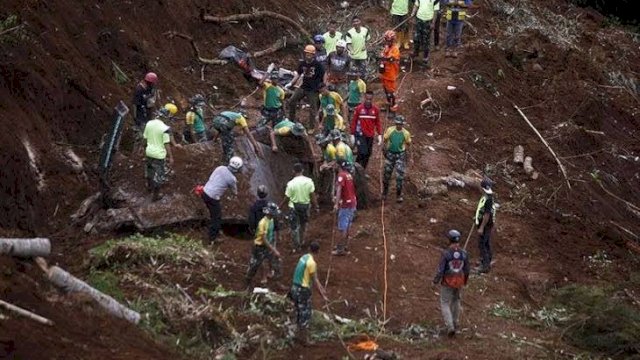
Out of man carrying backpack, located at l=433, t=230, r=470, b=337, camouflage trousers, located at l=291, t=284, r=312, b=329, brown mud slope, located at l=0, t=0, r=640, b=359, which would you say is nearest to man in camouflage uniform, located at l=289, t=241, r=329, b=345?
→ camouflage trousers, located at l=291, t=284, r=312, b=329

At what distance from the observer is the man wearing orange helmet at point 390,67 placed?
2106cm

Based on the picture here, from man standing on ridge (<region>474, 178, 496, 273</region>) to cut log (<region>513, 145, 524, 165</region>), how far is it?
566 cm

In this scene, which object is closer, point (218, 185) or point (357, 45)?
point (218, 185)

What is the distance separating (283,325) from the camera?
13.7 metres

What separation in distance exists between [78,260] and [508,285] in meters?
6.97

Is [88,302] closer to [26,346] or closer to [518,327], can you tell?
[26,346]

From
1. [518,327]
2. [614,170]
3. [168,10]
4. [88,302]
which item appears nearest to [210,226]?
[88,302]

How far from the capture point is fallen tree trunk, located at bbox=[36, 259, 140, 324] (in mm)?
12500

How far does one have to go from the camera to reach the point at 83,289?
1256cm

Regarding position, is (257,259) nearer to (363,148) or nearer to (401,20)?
(363,148)

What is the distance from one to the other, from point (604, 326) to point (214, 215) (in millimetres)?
6126

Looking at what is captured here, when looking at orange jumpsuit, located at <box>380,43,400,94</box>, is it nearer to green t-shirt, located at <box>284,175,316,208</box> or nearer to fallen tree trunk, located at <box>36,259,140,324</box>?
green t-shirt, located at <box>284,175,316,208</box>

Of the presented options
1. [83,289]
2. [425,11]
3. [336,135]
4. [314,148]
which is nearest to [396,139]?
[336,135]

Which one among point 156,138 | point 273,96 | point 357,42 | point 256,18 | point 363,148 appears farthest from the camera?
point 256,18
